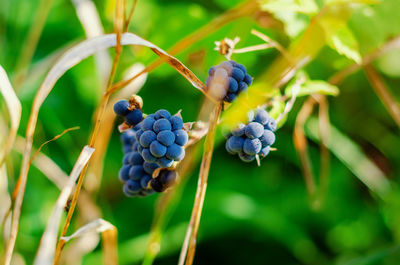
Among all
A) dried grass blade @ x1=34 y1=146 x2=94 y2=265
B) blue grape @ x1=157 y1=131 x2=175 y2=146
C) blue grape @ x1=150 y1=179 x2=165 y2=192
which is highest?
blue grape @ x1=157 y1=131 x2=175 y2=146

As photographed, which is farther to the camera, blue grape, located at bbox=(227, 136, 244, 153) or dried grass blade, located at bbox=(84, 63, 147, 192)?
dried grass blade, located at bbox=(84, 63, 147, 192)

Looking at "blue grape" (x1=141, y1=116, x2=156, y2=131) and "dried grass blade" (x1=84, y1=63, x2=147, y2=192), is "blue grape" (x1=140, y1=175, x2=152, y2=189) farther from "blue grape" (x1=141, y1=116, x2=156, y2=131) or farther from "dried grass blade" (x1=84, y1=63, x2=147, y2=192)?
"dried grass blade" (x1=84, y1=63, x2=147, y2=192)

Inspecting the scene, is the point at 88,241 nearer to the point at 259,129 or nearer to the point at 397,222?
the point at 259,129

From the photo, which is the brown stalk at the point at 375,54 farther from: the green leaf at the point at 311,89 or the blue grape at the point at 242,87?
the blue grape at the point at 242,87

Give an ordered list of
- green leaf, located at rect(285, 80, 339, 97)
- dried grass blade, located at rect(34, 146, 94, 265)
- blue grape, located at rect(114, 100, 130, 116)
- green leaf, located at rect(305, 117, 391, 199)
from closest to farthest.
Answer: dried grass blade, located at rect(34, 146, 94, 265), blue grape, located at rect(114, 100, 130, 116), green leaf, located at rect(285, 80, 339, 97), green leaf, located at rect(305, 117, 391, 199)

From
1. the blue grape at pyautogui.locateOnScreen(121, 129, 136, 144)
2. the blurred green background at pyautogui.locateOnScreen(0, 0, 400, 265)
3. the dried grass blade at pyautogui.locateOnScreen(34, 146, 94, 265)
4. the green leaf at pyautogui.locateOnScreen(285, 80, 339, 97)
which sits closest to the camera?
the dried grass blade at pyautogui.locateOnScreen(34, 146, 94, 265)

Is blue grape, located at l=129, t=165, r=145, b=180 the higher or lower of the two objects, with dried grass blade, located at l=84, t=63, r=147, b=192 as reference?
lower

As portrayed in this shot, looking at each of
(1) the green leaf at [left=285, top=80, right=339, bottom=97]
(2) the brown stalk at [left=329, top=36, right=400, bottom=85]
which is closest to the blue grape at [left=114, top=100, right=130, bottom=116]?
(1) the green leaf at [left=285, top=80, right=339, bottom=97]

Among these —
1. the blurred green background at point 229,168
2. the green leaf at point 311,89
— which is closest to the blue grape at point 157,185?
the green leaf at point 311,89
